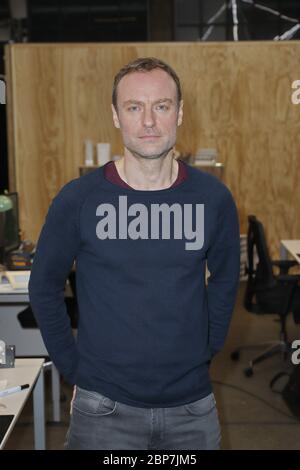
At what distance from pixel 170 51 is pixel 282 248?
2698 millimetres

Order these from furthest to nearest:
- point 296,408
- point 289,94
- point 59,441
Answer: point 289,94, point 296,408, point 59,441

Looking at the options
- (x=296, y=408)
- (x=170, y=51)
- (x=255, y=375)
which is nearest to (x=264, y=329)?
(x=255, y=375)

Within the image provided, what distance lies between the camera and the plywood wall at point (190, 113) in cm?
687

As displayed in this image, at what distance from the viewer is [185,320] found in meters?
1.64

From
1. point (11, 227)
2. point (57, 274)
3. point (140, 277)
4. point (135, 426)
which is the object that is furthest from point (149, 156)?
point (11, 227)

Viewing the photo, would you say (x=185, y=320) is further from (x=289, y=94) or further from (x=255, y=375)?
(x=289, y=94)

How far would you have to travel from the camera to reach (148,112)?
160 cm

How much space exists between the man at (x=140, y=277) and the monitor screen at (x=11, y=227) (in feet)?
10.1

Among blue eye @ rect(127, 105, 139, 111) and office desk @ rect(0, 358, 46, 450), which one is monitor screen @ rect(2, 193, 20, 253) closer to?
office desk @ rect(0, 358, 46, 450)

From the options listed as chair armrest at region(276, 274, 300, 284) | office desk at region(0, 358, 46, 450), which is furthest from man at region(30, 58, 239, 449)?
chair armrest at region(276, 274, 300, 284)

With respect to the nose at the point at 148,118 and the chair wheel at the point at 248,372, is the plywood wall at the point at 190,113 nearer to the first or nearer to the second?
the chair wheel at the point at 248,372

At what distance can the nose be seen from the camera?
1.58m

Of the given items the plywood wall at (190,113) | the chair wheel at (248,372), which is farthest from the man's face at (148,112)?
the plywood wall at (190,113)

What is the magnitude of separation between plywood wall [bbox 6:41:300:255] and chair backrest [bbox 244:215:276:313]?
8.62 ft
